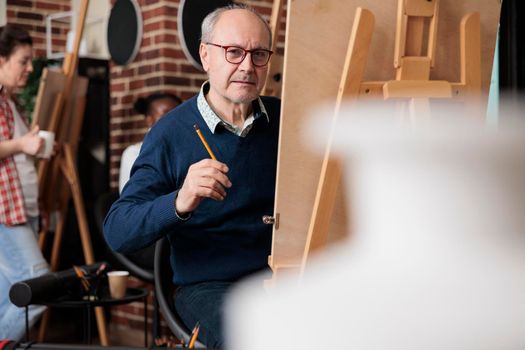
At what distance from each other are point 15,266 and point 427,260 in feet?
8.08

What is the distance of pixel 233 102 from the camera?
2.08m

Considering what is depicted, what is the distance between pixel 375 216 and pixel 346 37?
487 millimetres

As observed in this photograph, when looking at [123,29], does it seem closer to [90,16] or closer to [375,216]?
[90,16]

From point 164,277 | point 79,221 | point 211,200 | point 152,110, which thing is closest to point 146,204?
point 211,200

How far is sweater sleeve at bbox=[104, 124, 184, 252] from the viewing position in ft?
5.98

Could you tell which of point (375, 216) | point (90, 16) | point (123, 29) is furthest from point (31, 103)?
point (375, 216)

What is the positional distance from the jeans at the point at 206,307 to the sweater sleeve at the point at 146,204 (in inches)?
8.4

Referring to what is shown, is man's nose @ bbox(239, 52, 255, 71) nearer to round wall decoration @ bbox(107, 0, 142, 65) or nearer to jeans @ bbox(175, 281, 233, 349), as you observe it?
jeans @ bbox(175, 281, 233, 349)

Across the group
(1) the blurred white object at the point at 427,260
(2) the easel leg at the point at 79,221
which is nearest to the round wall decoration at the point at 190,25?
(2) the easel leg at the point at 79,221

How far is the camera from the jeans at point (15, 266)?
3344mm

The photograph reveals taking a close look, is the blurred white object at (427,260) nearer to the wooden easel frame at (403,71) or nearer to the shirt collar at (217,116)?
the wooden easel frame at (403,71)

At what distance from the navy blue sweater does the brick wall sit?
12.8 feet

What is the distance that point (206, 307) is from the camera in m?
1.98

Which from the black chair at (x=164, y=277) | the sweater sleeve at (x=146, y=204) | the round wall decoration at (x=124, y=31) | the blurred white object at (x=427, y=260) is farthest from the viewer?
the round wall decoration at (x=124, y=31)
